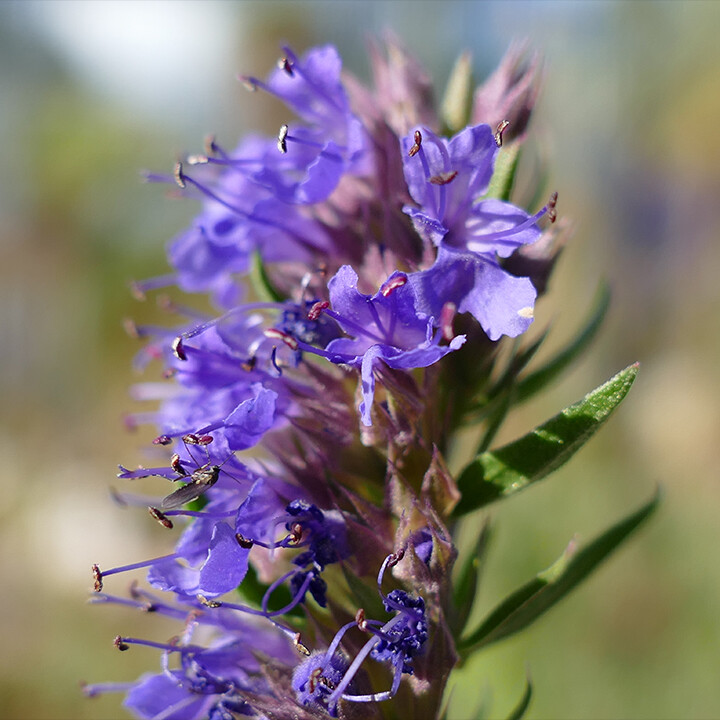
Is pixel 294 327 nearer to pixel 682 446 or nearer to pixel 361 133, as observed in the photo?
pixel 361 133

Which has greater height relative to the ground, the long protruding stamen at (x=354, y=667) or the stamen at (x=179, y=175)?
the stamen at (x=179, y=175)

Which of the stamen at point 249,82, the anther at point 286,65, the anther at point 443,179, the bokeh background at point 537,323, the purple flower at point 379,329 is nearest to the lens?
the purple flower at point 379,329

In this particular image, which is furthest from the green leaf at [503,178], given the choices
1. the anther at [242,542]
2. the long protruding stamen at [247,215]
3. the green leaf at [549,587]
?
the anther at [242,542]

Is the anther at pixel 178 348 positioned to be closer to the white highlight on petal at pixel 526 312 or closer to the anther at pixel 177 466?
the anther at pixel 177 466

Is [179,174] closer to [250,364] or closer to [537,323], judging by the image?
[250,364]

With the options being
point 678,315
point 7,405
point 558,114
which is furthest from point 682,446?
point 7,405

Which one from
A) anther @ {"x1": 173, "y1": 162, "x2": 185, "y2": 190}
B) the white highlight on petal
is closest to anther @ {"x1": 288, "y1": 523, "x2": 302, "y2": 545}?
the white highlight on petal

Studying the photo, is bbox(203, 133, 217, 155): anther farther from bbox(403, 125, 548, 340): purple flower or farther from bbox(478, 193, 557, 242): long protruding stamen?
bbox(478, 193, 557, 242): long protruding stamen
